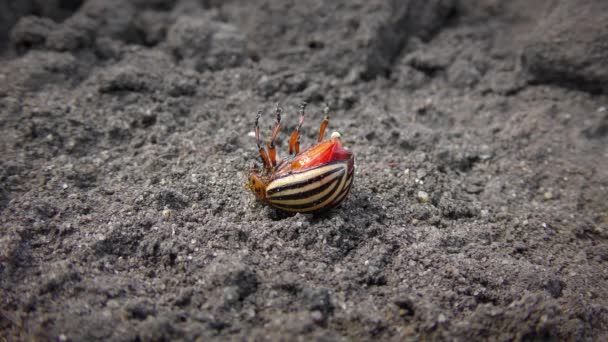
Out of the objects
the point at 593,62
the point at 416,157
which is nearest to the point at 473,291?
the point at 416,157

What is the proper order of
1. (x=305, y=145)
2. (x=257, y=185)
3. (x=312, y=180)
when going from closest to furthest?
(x=312, y=180) < (x=257, y=185) < (x=305, y=145)

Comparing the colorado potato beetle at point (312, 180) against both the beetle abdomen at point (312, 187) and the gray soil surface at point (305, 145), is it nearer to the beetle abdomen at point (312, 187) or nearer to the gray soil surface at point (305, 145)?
the beetle abdomen at point (312, 187)

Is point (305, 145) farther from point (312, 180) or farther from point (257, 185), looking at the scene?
point (312, 180)

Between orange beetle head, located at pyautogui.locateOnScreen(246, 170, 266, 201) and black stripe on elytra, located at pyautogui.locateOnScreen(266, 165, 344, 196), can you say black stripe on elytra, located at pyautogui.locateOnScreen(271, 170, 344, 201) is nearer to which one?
black stripe on elytra, located at pyautogui.locateOnScreen(266, 165, 344, 196)

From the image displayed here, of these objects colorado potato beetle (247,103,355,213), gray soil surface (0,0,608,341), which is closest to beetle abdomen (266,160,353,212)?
colorado potato beetle (247,103,355,213)

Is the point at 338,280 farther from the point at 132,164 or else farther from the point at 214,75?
the point at 214,75

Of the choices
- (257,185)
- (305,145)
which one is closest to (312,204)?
(257,185)

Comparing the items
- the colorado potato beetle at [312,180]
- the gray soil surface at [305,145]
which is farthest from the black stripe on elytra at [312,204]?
the gray soil surface at [305,145]
